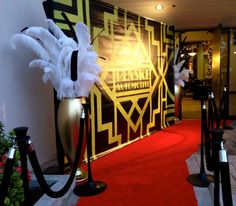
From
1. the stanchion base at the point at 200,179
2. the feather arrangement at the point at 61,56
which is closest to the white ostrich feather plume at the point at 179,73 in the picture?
the stanchion base at the point at 200,179

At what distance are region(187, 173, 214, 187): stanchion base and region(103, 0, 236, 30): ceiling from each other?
3.15 meters

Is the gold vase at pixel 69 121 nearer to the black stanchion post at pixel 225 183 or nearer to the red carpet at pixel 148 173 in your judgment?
the red carpet at pixel 148 173

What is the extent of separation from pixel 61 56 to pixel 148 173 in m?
1.72

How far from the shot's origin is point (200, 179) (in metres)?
3.09

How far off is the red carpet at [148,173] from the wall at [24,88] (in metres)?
0.80

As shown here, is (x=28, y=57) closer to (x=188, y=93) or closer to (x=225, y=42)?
(x=225, y=42)

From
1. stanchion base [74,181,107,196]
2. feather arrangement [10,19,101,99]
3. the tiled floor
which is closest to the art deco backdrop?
feather arrangement [10,19,101,99]

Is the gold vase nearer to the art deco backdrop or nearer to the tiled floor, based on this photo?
the art deco backdrop

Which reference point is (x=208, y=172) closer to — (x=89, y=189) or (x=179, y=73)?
(x=89, y=189)

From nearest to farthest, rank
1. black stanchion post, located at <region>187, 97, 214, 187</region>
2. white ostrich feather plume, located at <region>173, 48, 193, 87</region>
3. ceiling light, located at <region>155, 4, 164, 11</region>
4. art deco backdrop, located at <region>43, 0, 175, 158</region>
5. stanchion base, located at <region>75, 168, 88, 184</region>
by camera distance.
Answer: black stanchion post, located at <region>187, 97, 214, 187</region>, stanchion base, located at <region>75, 168, 88, 184</region>, art deco backdrop, located at <region>43, 0, 175, 158</region>, ceiling light, located at <region>155, 4, 164, 11</region>, white ostrich feather plume, located at <region>173, 48, 193, 87</region>

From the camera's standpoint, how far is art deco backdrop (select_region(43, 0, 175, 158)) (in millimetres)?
3861

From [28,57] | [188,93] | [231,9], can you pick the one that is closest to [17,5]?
[28,57]

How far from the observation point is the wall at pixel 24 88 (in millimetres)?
3031

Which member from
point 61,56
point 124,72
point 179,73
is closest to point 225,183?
A: point 61,56
